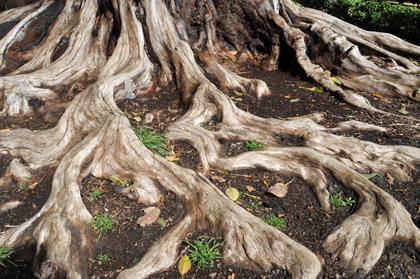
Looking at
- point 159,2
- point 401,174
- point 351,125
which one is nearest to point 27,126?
point 159,2

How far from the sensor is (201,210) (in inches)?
110

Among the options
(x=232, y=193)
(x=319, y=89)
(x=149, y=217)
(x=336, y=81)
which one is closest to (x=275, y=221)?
(x=232, y=193)

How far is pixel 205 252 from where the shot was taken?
248cm

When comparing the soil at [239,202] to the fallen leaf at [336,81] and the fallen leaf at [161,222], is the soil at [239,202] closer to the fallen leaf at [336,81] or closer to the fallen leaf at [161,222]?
the fallen leaf at [161,222]

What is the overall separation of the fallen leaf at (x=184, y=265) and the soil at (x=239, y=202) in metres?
0.03

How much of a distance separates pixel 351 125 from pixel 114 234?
3.15m

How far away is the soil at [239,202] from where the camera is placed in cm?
244

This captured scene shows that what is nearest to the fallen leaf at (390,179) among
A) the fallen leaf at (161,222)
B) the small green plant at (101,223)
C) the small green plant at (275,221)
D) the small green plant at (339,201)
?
the small green plant at (339,201)

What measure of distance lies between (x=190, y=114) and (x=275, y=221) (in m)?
1.75

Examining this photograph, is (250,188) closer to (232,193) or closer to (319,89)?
(232,193)

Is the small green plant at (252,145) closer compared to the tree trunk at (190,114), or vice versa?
the tree trunk at (190,114)

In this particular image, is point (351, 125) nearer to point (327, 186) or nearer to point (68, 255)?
point (327, 186)

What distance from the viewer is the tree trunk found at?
8.43 feet

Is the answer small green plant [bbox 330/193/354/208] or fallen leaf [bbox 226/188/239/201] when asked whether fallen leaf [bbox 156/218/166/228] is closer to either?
fallen leaf [bbox 226/188/239/201]
